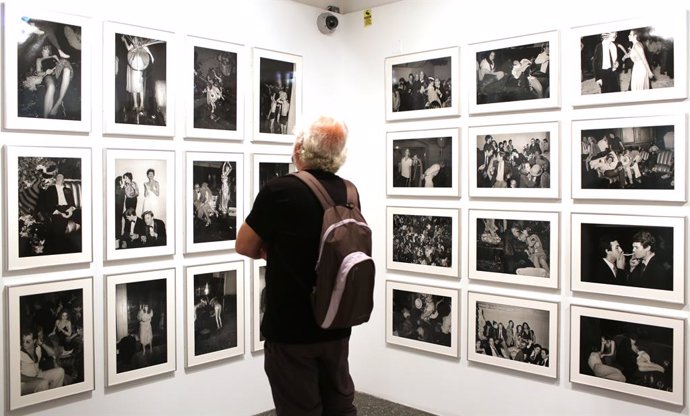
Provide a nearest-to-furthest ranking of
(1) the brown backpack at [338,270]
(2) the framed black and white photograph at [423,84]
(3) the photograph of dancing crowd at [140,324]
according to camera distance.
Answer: (1) the brown backpack at [338,270] < (3) the photograph of dancing crowd at [140,324] < (2) the framed black and white photograph at [423,84]

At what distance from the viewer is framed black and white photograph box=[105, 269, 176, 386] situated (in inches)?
142

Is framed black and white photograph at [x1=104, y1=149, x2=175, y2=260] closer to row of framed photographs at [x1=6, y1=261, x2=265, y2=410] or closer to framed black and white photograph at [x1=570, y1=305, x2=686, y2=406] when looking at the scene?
row of framed photographs at [x1=6, y1=261, x2=265, y2=410]

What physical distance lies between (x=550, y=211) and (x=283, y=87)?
1.97 metres

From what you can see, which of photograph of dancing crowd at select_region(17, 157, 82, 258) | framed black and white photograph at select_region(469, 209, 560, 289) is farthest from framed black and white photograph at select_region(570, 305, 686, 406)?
photograph of dancing crowd at select_region(17, 157, 82, 258)

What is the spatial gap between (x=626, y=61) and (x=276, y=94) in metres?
2.21

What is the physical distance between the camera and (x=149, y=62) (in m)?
3.71

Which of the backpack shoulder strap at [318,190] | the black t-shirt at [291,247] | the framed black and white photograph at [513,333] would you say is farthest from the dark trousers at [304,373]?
the framed black and white photograph at [513,333]

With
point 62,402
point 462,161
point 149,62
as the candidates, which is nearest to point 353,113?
point 462,161

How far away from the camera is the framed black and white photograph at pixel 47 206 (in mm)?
3191

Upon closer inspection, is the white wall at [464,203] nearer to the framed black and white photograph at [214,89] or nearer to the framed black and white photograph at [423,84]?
the framed black and white photograph at [423,84]

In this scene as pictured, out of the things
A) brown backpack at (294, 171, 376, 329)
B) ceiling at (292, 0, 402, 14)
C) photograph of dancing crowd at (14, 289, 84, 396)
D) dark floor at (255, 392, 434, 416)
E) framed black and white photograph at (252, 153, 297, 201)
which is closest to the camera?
brown backpack at (294, 171, 376, 329)

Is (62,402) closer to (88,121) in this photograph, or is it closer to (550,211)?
(88,121)

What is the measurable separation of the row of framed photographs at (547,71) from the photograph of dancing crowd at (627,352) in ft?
4.00

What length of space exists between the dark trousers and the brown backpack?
0.15 m
